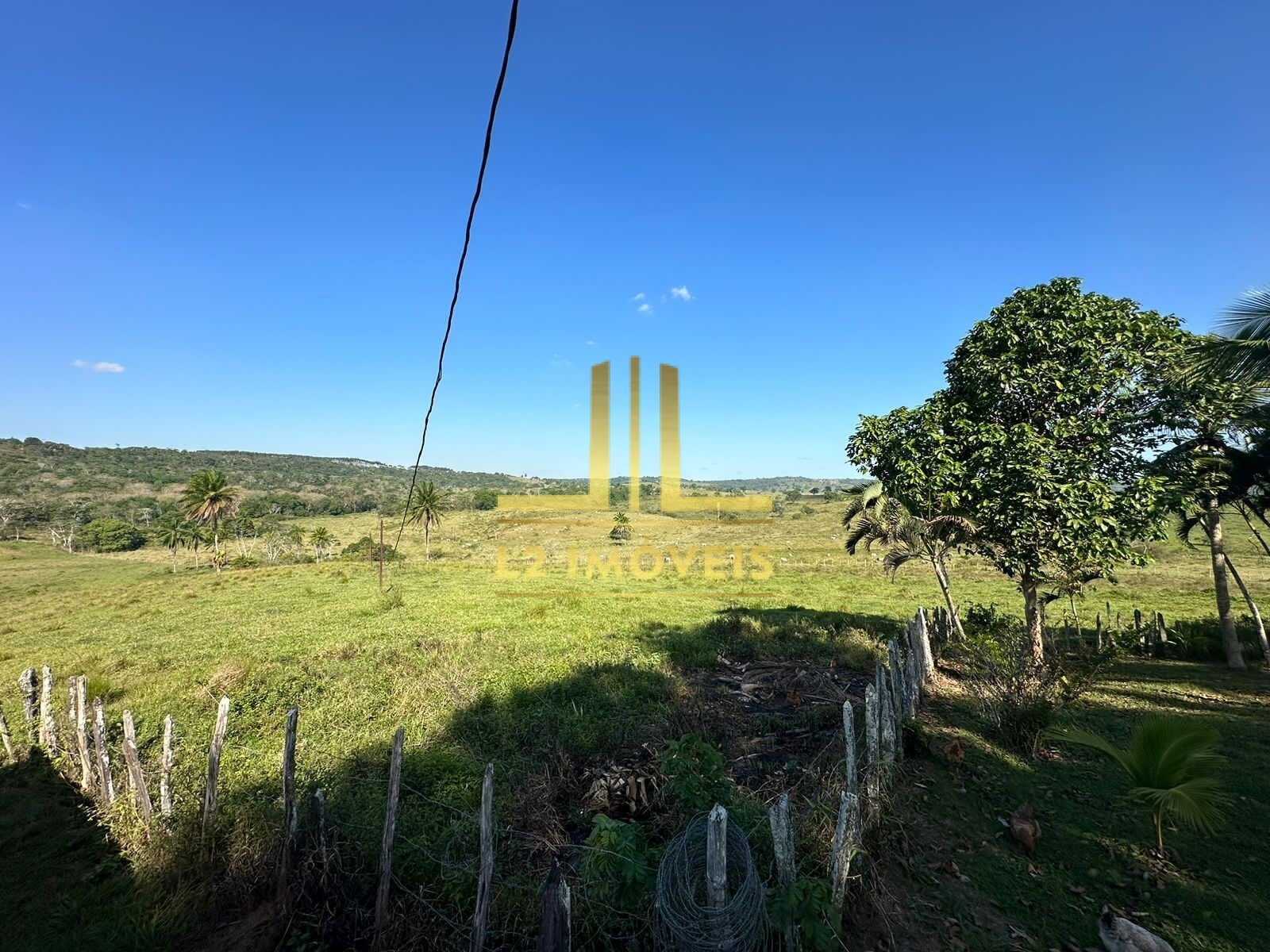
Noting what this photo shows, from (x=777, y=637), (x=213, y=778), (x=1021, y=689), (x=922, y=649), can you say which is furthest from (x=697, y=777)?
(x=777, y=637)

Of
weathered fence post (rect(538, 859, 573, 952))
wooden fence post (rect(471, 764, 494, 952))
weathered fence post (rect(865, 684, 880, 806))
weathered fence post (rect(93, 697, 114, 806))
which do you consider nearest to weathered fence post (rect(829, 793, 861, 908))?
weathered fence post (rect(865, 684, 880, 806))

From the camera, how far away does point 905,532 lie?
47.7 ft

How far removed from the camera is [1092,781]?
7.14 meters

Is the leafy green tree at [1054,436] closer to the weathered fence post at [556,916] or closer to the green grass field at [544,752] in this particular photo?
the green grass field at [544,752]

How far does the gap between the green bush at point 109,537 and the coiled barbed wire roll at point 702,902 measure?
3417 inches

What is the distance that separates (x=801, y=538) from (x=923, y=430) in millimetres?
45358

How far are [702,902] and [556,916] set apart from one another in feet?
5.27

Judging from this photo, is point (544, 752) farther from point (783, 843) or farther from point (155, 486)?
point (155, 486)

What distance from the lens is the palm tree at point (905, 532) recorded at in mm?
12555

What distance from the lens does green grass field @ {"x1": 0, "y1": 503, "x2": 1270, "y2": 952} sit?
4.96 meters

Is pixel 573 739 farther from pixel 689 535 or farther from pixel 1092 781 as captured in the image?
pixel 689 535

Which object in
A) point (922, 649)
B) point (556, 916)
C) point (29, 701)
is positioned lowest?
point (29, 701)

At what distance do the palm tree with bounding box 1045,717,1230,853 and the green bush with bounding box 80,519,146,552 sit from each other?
89481mm

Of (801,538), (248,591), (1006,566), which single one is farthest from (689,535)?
(1006,566)
